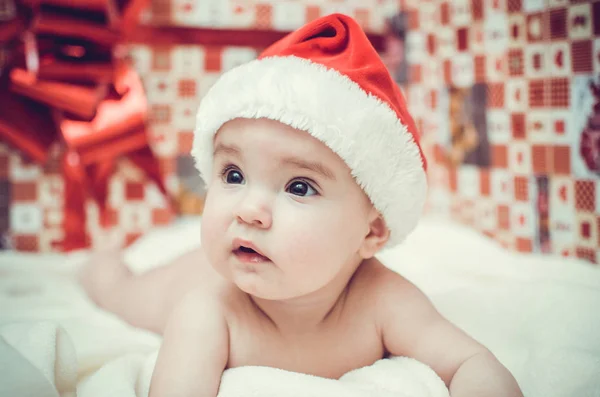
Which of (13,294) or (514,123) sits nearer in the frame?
(13,294)

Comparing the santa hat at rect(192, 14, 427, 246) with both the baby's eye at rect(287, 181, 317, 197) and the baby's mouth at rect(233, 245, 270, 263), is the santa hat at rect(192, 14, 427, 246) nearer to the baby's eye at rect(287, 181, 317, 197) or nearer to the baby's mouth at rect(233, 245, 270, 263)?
the baby's eye at rect(287, 181, 317, 197)

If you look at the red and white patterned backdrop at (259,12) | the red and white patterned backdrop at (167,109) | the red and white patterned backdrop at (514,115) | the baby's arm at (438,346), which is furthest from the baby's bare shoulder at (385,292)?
the red and white patterned backdrop at (259,12)

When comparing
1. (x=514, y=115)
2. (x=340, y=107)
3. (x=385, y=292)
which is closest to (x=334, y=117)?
(x=340, y=107)

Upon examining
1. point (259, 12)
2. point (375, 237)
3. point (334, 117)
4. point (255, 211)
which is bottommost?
point (375, 237)

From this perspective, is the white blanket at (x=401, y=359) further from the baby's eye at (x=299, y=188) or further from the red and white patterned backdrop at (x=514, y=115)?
the baby's eye at (x=299, y=188)

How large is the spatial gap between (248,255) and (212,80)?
1.18 m

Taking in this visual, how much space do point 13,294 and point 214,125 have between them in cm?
76

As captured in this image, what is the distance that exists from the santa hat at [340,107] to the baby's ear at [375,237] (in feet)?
0.05

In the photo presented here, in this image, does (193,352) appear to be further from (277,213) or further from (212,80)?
(212,80)

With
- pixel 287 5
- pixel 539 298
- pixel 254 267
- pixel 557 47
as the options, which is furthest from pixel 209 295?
pixel 287 5

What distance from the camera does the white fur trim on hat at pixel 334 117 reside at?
78cm

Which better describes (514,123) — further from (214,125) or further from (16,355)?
(16,355)

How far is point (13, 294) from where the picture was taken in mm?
1290

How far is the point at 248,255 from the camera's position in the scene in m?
0.77
